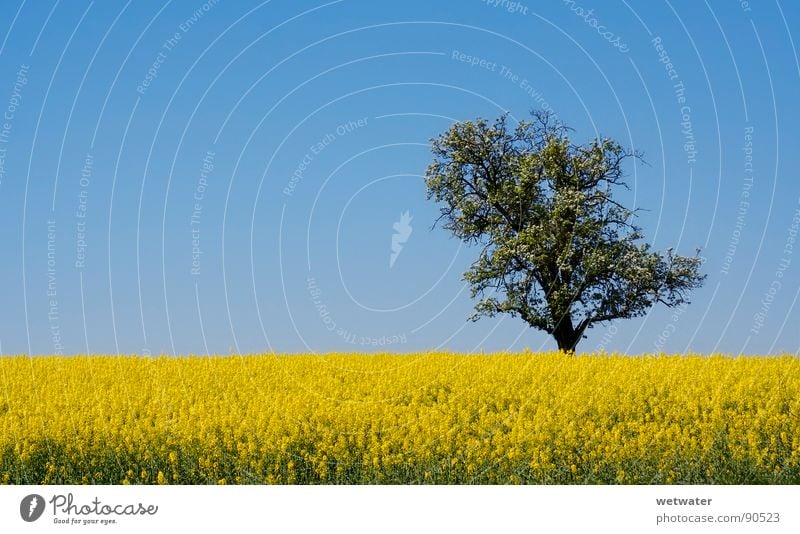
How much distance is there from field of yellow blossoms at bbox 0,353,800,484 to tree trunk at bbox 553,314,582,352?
5983 millimetres

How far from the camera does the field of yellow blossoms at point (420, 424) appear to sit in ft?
38.0

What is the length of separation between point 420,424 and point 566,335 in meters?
10.7

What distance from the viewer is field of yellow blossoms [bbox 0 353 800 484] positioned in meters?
11.6

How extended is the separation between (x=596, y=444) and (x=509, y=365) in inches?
172
